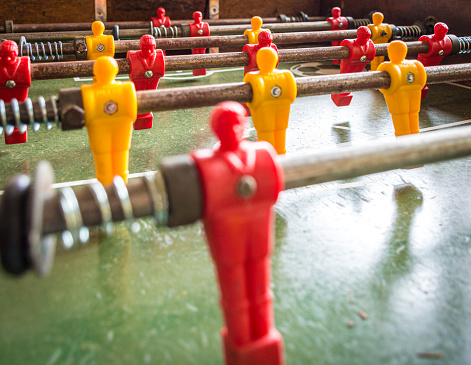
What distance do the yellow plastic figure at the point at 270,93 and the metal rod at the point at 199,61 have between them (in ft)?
2.81

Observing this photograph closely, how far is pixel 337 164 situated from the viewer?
0.91 meters

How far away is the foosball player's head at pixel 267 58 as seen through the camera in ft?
5.33

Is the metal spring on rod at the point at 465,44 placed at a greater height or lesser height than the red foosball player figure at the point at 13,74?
greater

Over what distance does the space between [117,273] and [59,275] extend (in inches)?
6.8

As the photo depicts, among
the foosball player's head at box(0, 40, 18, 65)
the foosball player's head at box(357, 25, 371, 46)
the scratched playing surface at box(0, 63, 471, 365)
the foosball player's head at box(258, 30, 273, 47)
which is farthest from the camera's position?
the foosball player's head at box(357, 25, 371, 46)

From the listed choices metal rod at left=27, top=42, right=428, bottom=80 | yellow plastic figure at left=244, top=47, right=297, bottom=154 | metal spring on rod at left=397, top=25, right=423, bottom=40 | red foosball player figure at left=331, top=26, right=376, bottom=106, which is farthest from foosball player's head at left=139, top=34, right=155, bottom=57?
metal spring on rod at left=397, top=25, right=423, bottom=40

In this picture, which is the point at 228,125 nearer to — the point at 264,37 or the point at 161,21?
the point at 264,37

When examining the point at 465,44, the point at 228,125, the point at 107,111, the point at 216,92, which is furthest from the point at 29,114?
the point at 465,44

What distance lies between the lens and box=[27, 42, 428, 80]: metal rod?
2105mm

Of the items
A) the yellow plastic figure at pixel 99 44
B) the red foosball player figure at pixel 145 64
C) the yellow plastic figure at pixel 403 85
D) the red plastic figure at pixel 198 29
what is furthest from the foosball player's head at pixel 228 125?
the red plastic figure at pixel 198 29

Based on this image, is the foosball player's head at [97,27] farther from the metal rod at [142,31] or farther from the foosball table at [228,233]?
the metal rod at [142,31]

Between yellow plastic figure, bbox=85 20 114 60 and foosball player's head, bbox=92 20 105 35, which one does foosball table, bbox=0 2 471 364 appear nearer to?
yellow plastic figure, bbox=85 20 114 60

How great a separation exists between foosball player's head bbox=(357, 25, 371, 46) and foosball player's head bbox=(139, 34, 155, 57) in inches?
53.8

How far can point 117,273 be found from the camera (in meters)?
1.31
